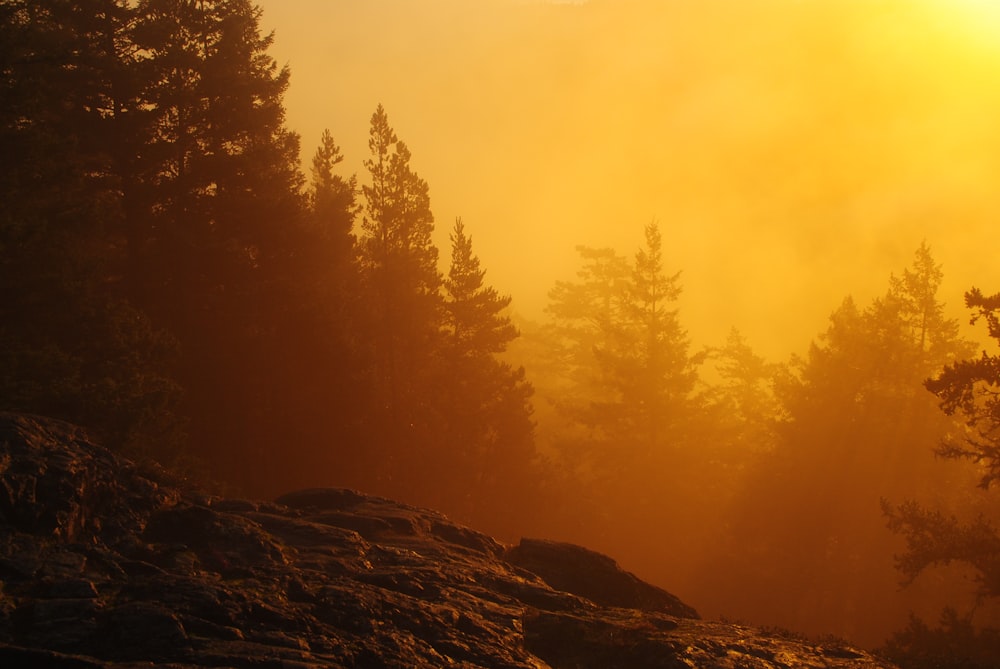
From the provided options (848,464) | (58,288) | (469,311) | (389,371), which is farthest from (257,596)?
(848,464)

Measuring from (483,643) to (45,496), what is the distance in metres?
6.29

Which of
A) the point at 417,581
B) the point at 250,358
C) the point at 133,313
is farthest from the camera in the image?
the point at 250,358

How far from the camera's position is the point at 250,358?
28.7 meters

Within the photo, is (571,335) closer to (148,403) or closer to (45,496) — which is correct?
(148,403)

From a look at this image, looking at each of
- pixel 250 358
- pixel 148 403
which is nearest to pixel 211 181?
→ pixel 250 358

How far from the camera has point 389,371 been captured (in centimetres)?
3675

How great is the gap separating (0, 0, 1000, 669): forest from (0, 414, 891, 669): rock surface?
18.4ft

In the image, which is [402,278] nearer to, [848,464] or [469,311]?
[469,311]

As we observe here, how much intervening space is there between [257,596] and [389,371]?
85.5ft

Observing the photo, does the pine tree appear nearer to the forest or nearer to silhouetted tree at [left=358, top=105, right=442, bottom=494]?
the forest

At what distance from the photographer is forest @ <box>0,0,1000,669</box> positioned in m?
20.1

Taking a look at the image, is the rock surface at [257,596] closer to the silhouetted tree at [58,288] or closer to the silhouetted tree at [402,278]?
the silhouetted tree at [58,288]

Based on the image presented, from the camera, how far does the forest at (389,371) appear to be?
66.0ft

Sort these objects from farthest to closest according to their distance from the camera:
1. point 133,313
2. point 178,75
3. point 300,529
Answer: point 178,75, point 133,313, point 300,529
